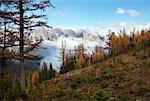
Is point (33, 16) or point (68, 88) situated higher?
point (33, 16)

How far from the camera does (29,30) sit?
26.2 m

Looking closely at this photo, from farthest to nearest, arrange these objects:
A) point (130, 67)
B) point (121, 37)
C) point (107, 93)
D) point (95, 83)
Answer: point (121, 37) < point (130, 67) < point (95, 83) < point (107, 93)

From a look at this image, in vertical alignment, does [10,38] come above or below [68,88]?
above

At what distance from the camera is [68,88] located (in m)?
28.5

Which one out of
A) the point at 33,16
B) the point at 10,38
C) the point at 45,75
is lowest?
the point at 45,75

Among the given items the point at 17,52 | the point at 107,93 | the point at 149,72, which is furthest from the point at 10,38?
the point at 149,72

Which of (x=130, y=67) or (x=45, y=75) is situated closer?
(x=130, y=67)

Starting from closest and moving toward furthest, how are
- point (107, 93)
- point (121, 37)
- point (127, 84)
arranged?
point (107, 93) < point (127, 84) < point (121, 37)

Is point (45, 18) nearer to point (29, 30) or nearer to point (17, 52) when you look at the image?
point (29, 30)

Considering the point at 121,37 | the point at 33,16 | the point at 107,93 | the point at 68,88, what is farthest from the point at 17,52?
the point at 121,37

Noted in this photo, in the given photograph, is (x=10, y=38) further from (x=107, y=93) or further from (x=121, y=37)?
(x=121, y=37)

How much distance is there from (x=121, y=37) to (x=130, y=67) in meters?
87.2

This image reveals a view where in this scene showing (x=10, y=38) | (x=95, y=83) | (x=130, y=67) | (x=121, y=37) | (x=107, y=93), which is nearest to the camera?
(x=107, y=93)

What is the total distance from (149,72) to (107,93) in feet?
22.1
